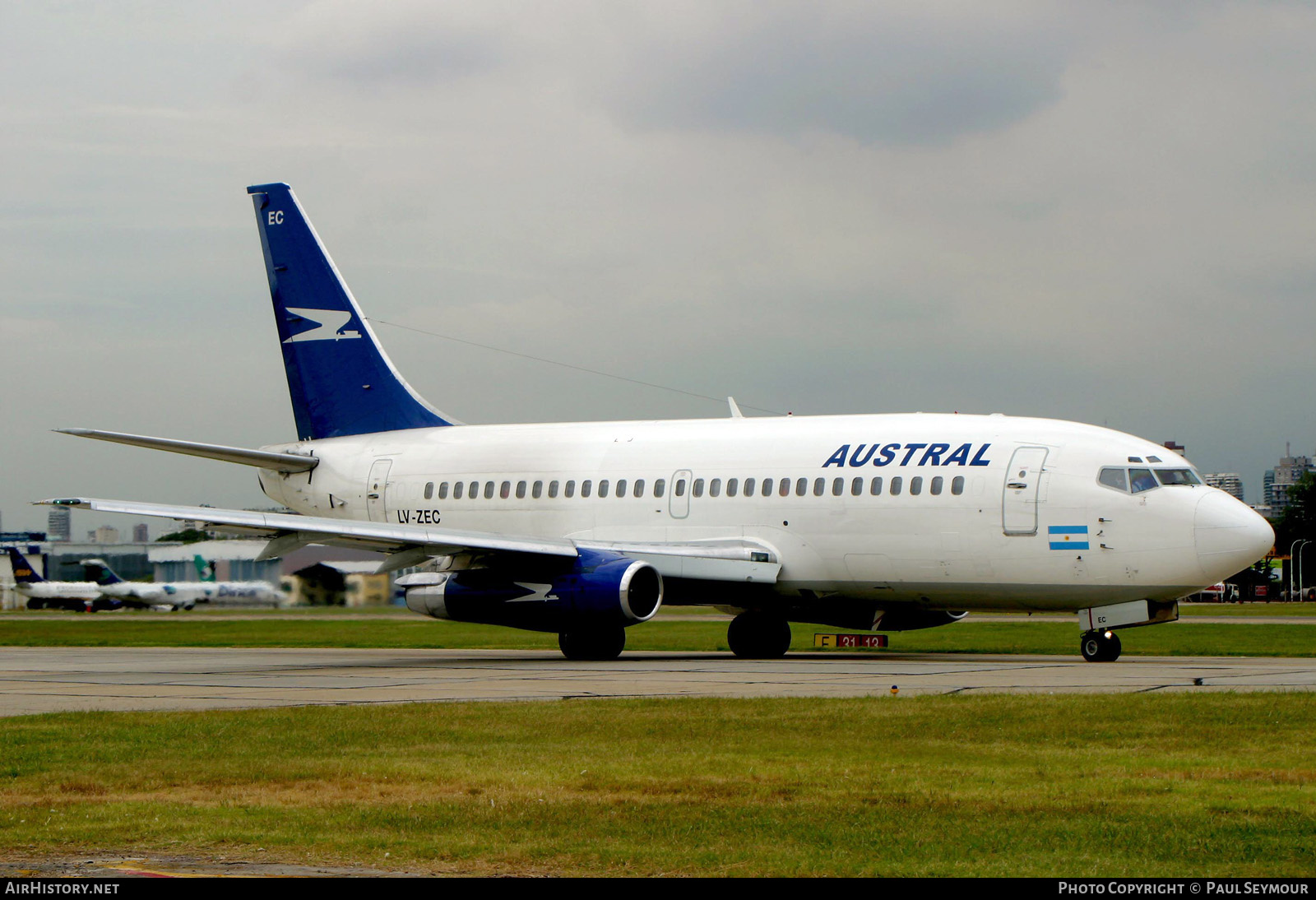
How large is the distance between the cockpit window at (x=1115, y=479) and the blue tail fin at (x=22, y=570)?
70.1m

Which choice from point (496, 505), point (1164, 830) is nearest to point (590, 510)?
point (496, 505)

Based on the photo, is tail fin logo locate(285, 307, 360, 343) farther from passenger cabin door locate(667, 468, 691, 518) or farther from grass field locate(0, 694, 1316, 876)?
grass field locate(0, 694, 1316, 876)

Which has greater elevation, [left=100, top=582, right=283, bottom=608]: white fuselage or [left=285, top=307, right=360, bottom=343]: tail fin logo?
[left=285, top=307, right=360, bottom=343]: tail fin logo

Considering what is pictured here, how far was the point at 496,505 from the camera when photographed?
105 feet

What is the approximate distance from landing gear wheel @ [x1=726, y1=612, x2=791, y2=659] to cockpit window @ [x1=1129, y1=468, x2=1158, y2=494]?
7305mm

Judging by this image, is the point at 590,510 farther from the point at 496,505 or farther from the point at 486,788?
the point at 486,788

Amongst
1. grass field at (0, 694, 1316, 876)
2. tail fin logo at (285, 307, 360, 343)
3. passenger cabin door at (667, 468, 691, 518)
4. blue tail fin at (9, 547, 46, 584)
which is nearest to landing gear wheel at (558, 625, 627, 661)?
passenger cabin door at (667, 468, 691, 518)

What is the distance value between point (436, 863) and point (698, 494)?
20750 millimetres

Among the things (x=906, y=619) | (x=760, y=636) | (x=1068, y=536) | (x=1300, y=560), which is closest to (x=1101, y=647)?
(x=1068, y=536)

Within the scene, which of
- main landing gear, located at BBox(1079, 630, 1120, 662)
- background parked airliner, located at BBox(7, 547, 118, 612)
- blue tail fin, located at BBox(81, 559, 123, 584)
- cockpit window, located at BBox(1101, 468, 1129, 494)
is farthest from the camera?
background parked airliner, located at BBox(7, 547, 118, 612)

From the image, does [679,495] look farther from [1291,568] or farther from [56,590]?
[1291,568]

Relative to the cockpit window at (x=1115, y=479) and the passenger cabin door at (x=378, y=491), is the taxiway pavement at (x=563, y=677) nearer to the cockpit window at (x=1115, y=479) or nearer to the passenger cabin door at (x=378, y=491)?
the cockpit window at (x=1115, y=479)

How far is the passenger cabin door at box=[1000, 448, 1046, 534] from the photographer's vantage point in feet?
82.4
